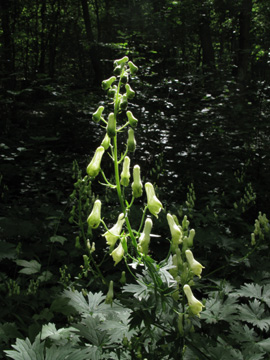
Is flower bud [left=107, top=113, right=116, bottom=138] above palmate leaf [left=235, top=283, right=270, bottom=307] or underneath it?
above

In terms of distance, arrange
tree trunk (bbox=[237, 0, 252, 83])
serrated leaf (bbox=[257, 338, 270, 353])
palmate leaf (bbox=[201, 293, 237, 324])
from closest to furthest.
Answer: serrated leaf (bbox=[257, 338, 270, 353]) → palmate leaf (bbox=[201, 293, 237, 324]) → tree trunk (bbox=[237, 0, 252, 83])

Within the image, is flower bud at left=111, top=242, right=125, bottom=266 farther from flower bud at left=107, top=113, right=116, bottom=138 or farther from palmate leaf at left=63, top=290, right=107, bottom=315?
palmate leaf at left=63, top=290, right=107, bottom=315

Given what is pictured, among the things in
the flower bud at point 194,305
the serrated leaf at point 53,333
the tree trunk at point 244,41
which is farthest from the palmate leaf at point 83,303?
the tree trunk at point 244,41

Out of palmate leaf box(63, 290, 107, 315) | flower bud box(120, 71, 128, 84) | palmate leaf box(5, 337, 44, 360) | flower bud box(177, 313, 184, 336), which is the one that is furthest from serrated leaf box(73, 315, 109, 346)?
flower bud box(120, 71, 128, 84)

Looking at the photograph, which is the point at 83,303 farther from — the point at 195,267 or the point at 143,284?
the point at 195,267

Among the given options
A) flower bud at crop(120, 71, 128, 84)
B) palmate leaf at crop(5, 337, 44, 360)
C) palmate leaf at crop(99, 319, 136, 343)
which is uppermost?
flower bud at crop(120, 71, 128, 84)

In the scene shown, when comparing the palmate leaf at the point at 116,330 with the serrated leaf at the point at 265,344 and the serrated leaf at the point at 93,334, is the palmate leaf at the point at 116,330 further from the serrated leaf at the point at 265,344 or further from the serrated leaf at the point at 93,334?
the serrated leaf at the point at 265,344

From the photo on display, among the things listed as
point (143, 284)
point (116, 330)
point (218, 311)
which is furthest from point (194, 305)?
point (218, 311)

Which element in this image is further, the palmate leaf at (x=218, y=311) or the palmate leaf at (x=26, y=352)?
the palmate leaf at (x=218, y=311)

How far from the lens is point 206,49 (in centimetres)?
921

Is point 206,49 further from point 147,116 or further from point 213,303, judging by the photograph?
point 213,303

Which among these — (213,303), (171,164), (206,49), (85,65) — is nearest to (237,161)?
(171,164)

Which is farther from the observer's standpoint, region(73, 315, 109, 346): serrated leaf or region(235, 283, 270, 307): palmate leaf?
region(235, 283, 270, 307): palmate leaf

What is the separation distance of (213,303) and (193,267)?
854 millimetres
